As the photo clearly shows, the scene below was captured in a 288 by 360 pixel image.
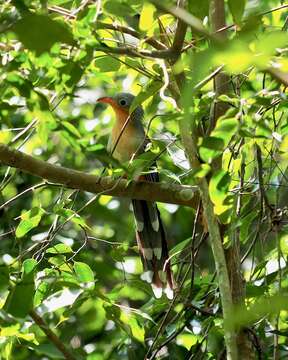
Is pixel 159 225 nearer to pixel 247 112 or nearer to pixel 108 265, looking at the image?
pixel 108 265

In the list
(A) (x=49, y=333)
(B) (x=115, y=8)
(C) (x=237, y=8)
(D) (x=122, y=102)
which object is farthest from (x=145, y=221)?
(C) (x=237, y=8)

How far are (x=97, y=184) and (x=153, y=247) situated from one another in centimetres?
113

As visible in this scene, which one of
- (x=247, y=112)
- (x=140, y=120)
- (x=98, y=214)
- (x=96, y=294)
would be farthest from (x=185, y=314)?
(x=98, y=214)

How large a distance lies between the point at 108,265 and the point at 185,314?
1778 mm

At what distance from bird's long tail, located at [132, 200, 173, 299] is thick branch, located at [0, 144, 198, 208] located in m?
0.52

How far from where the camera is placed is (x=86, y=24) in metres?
1.93

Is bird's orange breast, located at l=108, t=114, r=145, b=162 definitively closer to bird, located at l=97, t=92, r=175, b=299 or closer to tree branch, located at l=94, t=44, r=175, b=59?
bird, located at l=97, t=92, r=175, b=299

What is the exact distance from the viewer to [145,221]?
158 inches

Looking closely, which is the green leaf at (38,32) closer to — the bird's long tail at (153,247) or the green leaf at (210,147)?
the green leaf at (210,147)

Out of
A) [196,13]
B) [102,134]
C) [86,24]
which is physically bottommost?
[86,24]

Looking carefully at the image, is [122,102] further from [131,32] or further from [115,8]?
[115,8]

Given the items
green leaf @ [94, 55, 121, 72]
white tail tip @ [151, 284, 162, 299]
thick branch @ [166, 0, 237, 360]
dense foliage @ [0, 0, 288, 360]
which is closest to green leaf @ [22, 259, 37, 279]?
dense foliage @ [0, 0, 288, 360]

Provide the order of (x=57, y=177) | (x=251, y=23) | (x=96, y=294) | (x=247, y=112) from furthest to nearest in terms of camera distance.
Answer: (x=57, y=177) < (x=96, y=294) < (x=247, y=112) < (x=251, y=23)

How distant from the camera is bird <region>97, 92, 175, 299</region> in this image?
344 centimetres
